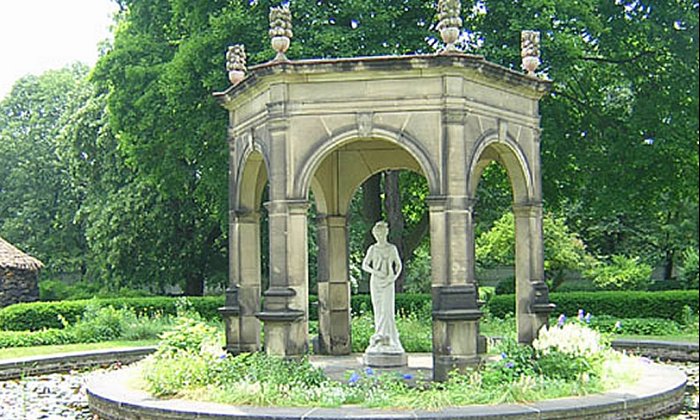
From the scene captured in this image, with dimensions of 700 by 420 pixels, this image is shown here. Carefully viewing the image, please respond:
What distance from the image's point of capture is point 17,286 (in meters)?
31.2

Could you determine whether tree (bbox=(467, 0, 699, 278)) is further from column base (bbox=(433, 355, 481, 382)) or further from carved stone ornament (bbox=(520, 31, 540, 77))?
column base (bbox=(433, 355, 481, 382))

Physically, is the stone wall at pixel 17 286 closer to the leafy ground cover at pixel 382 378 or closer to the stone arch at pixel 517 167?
the leafy ground cover at pixel 382 378

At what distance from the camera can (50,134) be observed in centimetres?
4500

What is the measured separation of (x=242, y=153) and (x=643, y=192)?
1283 centimetres

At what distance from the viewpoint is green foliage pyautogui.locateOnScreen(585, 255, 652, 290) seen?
2970cm

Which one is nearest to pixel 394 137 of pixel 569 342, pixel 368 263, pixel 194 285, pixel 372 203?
pixel 368 263

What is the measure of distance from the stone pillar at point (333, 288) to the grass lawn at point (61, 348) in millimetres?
6049

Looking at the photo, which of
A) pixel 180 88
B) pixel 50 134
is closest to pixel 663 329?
pixel 180 88

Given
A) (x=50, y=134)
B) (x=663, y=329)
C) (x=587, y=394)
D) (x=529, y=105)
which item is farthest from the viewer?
(x=50, y=134)

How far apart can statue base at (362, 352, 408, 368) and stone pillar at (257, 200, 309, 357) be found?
1.93 metres

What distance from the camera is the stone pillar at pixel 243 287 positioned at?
1315cm

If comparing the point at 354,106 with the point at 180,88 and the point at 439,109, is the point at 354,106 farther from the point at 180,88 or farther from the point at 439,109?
the point at 180,88

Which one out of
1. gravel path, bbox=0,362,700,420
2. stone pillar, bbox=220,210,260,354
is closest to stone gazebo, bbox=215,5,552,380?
stone pillar, bbox=220,210,260,354

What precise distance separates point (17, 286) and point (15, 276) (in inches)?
14.5
